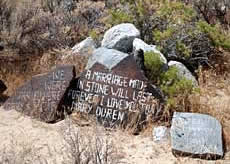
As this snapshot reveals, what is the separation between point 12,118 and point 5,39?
255 centimetres

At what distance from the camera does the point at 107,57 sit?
6.13m

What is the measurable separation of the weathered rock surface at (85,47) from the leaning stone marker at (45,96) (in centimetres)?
114

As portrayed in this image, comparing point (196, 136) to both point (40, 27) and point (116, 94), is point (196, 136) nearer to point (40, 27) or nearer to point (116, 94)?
point (116, 94)

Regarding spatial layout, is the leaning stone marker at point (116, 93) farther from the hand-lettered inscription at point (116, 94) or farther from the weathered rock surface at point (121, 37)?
the weathered rock surface at point (121, 37)

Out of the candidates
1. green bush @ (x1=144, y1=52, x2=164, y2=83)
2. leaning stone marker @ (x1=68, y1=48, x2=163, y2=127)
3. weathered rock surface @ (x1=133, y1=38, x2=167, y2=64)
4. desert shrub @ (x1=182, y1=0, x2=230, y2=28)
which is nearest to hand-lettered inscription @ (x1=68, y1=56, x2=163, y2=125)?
leaning stone marker @ (x1=68, y1=48, x2=163, y2=127)

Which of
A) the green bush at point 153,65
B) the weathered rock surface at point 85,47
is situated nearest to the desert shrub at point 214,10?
the weathered rock surface at point 85,47

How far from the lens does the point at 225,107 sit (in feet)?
19.6

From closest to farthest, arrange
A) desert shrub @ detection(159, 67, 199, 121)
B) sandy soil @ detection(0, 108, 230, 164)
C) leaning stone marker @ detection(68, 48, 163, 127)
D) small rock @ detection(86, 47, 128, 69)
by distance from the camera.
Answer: sandy soil @ detection(0, 108, 230, 164) → leaning stone marker @ detection(68, 48, 163, 127) → desert shrub @ detection(159, 67, 199, 121) → small rock @ detection(86, 47, 128, 69)

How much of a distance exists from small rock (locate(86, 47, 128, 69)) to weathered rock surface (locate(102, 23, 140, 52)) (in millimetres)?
541

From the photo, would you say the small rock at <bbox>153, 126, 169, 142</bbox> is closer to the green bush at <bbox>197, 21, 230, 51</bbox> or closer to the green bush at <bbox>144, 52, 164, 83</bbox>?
the green bush at <bbox>144, 52, 164, 83</bbox>

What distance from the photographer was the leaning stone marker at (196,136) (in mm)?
5016

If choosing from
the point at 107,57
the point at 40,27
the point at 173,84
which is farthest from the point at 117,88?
the point at 40,27

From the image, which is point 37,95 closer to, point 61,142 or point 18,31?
point 61,142

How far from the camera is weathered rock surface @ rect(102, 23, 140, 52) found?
6883mm
